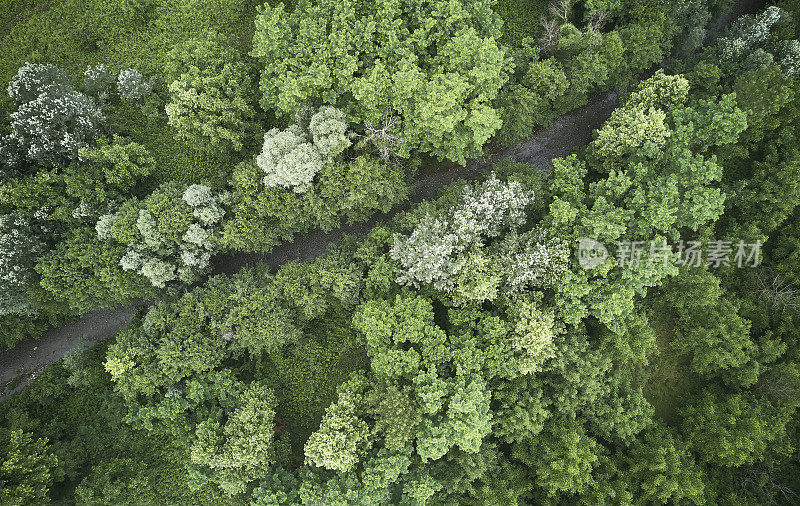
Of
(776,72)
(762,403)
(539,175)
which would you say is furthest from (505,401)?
(776,72)

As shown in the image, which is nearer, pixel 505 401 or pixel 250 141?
pixel 505 401

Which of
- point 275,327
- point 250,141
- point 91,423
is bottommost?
point 91,423

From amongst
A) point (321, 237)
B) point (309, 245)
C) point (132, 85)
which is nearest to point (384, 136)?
point (321, 237)

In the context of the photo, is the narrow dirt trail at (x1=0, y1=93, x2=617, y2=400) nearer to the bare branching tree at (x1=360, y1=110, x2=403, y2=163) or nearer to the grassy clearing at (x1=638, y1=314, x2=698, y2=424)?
the bare branching tree at (x1=360, y1=110, x2=403, y2=163)

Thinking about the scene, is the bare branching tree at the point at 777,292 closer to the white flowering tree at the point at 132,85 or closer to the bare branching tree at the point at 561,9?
the bare branching tree at the point at 561,9

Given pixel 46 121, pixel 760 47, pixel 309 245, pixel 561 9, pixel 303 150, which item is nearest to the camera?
pixel 303 150

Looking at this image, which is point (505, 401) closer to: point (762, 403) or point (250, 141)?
point (762, 403)

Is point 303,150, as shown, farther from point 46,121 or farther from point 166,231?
point 46,121

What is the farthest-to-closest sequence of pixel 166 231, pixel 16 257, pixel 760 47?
pixel 760 47
pixel 166 231
pixel 16 257

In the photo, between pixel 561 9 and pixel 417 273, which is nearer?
pixel 417 273
